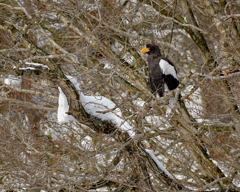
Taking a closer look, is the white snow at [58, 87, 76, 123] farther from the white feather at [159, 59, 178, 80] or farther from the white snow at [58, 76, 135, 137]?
the white feather at [159, 59, 178, 80]

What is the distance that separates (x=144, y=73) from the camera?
6.90 metres

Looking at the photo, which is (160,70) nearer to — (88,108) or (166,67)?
(166,67)

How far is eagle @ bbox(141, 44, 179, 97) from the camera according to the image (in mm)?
5281

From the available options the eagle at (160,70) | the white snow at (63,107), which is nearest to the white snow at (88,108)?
the white snow at (63,107)

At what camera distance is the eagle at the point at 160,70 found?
5281 millimetres

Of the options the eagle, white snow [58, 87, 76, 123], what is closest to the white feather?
the eagle

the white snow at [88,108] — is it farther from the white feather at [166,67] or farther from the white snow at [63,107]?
the white feather at [166,67]

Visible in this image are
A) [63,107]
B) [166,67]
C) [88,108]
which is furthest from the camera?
[166,67]

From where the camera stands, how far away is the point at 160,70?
530 centimetres

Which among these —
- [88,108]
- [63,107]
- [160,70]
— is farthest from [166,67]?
[63,107]

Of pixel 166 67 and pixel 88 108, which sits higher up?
pixel 166 67

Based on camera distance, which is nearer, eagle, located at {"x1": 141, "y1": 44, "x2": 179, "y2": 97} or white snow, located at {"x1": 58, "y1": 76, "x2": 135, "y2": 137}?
white snow, located at {"x1": 58, "y1": 76, "x2": 135, "y2": 137}

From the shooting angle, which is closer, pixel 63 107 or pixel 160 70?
pixel 63 107

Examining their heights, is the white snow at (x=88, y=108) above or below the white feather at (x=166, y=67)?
below
